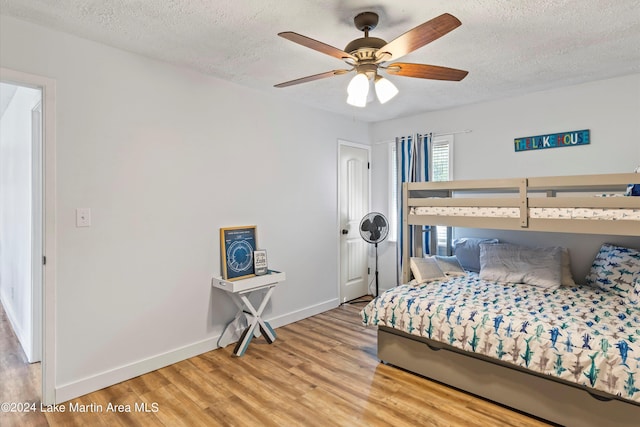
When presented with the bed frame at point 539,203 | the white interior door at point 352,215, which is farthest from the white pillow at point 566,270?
the white interior door at point 352,215

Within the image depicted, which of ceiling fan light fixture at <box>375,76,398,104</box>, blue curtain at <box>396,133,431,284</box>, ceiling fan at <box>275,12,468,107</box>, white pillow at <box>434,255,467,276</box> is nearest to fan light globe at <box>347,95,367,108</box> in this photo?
ceiling fan at <box>275,12,468,107</box>

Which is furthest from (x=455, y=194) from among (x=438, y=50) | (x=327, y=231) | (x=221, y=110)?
(x=221, y=110)

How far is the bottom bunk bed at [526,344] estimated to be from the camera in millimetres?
1943

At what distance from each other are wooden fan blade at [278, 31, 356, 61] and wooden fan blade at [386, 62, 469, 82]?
26 centimetres

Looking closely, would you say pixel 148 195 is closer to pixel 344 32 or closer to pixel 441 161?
pixel 344 32

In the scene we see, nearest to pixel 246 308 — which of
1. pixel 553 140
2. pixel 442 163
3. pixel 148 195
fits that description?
pixel 148 195

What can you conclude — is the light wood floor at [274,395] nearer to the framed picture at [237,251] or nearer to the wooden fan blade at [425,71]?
the framed picture at [237,251]

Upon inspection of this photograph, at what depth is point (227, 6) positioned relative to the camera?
1.96 m

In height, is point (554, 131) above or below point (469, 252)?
above

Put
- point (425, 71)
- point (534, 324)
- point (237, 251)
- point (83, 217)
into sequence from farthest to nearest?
point (237, 251) → point (83, 217) → point (534, 324) → point (425, 71)

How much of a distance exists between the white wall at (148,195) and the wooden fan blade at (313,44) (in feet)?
5.12

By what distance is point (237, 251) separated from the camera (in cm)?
330

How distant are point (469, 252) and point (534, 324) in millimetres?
1607

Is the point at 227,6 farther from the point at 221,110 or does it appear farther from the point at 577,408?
the point at 577,408
